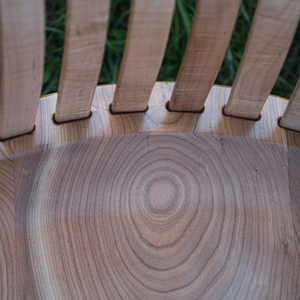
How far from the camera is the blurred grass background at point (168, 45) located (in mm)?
1061

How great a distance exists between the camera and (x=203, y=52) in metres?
0.43

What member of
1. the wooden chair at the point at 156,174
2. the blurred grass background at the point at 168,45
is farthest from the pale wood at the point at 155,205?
the blurred grass background at the point at 168,45

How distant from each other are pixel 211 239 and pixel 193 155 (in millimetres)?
109

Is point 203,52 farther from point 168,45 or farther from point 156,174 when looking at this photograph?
point 168,45

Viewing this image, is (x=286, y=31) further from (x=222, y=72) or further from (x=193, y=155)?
(x=222, y=72)

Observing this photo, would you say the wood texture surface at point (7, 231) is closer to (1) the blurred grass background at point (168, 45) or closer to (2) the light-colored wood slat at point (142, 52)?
(2) the light-colored wood slat at point (142, 52)

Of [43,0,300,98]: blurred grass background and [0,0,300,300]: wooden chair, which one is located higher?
[0,0,300,300]: wooden chair

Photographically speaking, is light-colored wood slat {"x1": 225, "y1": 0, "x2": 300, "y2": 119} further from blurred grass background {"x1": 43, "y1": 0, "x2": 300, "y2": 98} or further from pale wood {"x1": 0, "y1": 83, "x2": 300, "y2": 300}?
blurred grass background {"x1": 43, "y1": 0, "x2": 300, "y2": 98}

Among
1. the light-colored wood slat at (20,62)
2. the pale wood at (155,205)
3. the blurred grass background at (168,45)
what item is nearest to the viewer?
the light-colored wood slat at (20,62)

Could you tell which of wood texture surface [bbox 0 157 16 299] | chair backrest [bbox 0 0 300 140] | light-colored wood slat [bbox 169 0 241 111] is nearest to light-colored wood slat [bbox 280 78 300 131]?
chair backrest [bbox 0 0 300 140]

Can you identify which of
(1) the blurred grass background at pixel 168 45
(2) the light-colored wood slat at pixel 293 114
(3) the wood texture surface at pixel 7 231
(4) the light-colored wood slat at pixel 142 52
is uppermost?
(4) the light-colored wood slat at pixel 142 52

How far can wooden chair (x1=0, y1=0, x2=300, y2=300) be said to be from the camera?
0.42 m

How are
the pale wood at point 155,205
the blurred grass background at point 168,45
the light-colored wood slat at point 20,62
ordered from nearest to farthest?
the light-colored wood slat at point 20,62, the pale wood at point 155,205, the blurred grass background at point 168,45

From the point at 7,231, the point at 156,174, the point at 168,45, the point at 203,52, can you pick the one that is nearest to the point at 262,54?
the point at 203,52
